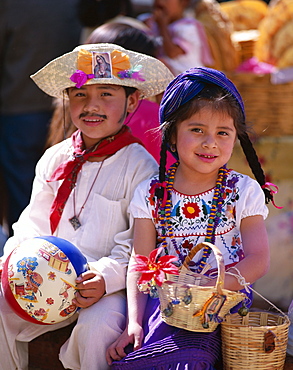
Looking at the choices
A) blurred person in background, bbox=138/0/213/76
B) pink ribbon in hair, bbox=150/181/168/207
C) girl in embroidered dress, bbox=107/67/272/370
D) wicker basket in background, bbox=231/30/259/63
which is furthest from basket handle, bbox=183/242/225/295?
wicker basket in background, bbox=231/30/259/63

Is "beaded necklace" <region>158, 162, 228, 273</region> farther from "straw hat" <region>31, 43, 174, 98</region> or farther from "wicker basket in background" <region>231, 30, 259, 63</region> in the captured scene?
"wicker basket in background" <region>231, 30, 259, 63</region>

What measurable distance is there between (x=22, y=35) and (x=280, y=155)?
216 centimetres

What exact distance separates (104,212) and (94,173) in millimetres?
212

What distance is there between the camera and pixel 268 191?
2811 mm

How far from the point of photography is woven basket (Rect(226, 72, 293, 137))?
5.06 meters

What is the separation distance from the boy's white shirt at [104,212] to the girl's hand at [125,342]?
0.97ft

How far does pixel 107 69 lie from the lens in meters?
3.04

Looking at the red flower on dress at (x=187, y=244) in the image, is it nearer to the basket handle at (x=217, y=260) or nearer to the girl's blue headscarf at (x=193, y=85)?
the basket handle at (x=217, y=260)

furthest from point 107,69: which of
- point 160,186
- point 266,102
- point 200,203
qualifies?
point 266,102

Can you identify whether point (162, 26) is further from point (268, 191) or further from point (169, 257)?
point (169, 257)

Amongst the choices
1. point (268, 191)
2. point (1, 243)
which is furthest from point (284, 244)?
point (1, 243)

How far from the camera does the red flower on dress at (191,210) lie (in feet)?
8.97

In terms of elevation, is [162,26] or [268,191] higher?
[162,26]

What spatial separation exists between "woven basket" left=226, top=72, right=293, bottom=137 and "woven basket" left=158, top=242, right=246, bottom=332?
2885mm
